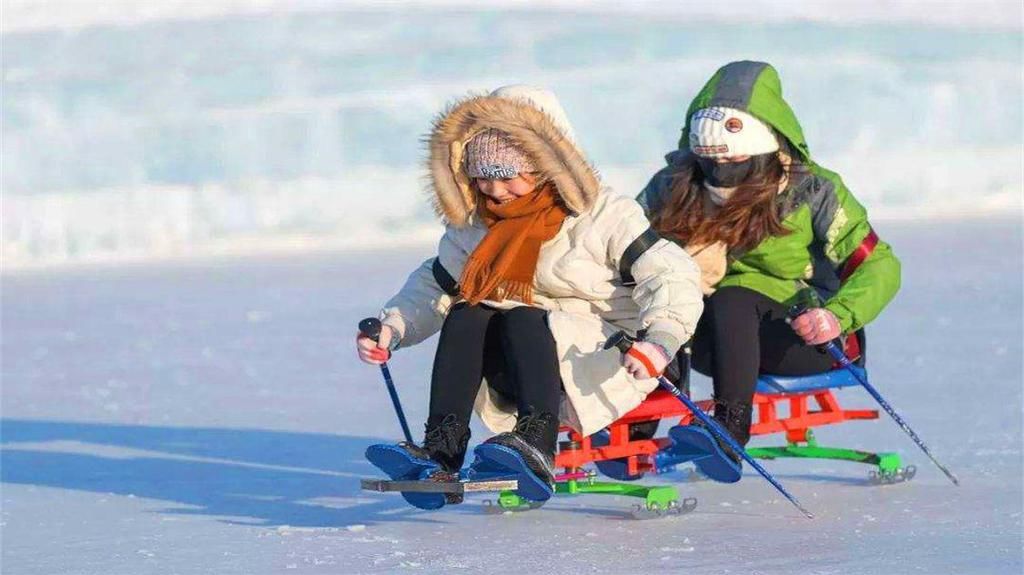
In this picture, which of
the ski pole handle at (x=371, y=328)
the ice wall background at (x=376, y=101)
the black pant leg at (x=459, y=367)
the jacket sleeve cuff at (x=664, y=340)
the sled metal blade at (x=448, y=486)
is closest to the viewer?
the sled metal blade at (x=448, y=486)

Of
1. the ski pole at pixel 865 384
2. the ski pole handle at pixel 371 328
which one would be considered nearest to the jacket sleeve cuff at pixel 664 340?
the ski pole handle at pixel 371 328

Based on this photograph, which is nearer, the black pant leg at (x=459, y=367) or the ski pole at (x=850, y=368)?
the black pant leg at (x=459, y=367)

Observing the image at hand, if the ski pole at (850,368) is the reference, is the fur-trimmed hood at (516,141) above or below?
above

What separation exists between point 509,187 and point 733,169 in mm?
848

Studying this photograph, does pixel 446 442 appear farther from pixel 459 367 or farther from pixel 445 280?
pixel 445 280

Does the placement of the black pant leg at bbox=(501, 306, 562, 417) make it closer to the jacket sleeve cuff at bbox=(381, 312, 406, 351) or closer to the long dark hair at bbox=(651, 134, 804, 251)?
the jacket sleeve cuff at bbox=(381, 312, 406, 351)

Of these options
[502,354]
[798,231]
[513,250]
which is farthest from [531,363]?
[798,231]

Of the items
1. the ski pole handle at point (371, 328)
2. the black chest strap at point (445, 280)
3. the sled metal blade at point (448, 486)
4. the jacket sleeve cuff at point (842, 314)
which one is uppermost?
the black chest strap at point (445, 280)

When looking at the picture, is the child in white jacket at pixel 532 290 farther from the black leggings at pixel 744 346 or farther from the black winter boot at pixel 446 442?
the black leggings at pixel 744 346

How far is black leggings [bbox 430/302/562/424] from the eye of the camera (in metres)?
4.29

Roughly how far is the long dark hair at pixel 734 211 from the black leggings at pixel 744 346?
0.52 ft

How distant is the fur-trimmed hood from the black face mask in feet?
2.26

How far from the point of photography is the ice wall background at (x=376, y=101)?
45.4 feet

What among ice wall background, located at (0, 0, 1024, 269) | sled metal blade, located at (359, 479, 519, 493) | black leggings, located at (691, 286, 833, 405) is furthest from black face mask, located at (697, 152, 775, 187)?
ice wall background, located at (0, 0, 1024, 269)
